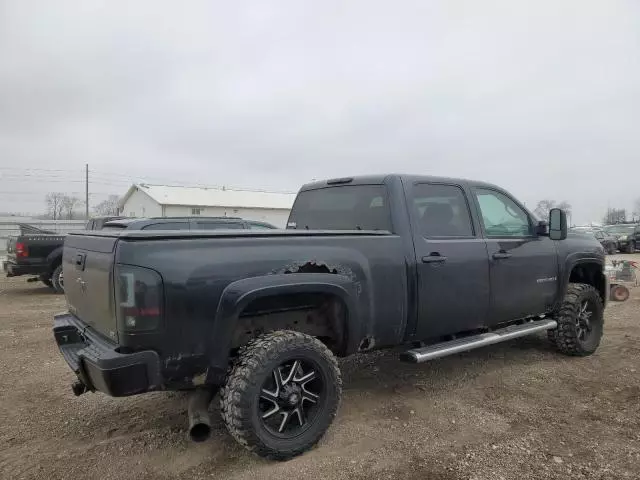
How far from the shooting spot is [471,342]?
4281 mm

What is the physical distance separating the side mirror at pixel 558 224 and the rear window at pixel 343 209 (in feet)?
6.50

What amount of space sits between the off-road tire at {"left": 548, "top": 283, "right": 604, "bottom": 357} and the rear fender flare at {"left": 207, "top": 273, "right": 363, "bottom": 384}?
333 centimetres

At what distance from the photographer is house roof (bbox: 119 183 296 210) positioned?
4022 cm

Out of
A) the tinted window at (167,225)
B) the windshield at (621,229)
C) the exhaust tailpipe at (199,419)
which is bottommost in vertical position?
the exhaust tailpipe at (199,419)

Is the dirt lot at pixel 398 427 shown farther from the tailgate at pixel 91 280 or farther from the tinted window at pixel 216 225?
the tinted window at pixel 216 225

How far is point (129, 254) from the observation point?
2803mm

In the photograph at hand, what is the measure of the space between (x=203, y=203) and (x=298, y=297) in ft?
125

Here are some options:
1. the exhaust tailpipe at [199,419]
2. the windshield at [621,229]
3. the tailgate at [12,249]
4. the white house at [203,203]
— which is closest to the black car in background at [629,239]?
the windshield at [621,229]

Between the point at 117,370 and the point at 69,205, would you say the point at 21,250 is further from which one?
the point at 69,205

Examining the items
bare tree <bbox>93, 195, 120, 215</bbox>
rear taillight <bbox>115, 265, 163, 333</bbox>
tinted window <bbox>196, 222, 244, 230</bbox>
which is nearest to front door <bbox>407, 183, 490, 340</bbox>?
rear taillight <bbox>115, 265, 163, 333</bbox>

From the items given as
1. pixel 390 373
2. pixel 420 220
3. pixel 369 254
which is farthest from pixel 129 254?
pixel 390 373

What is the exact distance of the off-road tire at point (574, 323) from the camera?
17.8ft

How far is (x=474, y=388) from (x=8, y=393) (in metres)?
4.35

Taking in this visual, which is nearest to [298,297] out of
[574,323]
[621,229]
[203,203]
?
[574,323]
